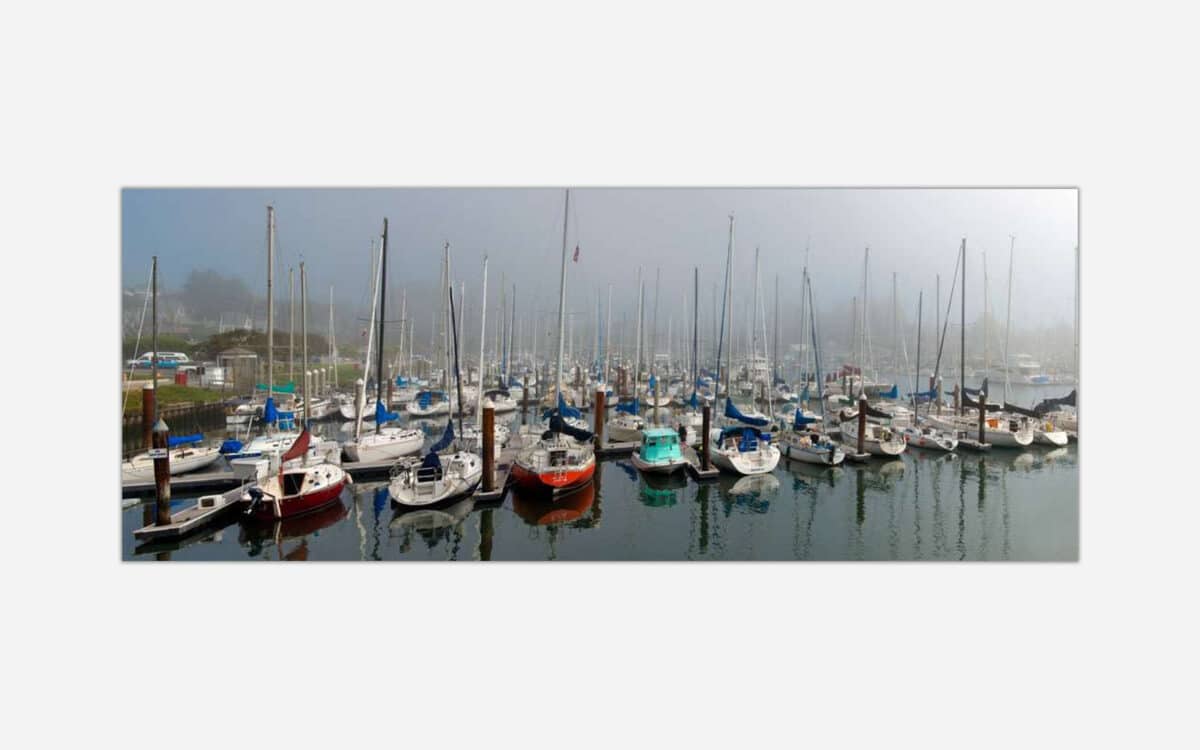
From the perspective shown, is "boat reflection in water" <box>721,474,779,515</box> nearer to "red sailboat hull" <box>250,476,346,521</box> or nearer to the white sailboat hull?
"red sailboat hull" <box>250,476,346,521</box>

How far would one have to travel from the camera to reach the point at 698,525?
453 inches

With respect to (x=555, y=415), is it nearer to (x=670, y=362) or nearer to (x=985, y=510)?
(x=985, y=510)

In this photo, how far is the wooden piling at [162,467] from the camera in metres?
9.32

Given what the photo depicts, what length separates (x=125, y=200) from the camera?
7.95 m

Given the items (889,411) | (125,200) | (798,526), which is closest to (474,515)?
(798,526)

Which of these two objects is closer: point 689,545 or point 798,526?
point 689,545

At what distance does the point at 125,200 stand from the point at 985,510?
56.5 feet

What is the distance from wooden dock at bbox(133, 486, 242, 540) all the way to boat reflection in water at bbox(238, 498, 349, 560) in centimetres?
48

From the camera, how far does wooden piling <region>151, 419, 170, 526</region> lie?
9320mm

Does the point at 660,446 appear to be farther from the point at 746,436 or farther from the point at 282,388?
the point at 282,388

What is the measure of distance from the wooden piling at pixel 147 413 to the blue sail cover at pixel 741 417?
15.0 metres

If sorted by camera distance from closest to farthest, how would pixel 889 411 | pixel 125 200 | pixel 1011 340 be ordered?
pixel 125 200, pixel 1011 340, pixel 889 411

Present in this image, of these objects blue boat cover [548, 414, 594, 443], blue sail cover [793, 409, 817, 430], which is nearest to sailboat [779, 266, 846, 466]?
blue sail cover [793, 409, 817, 430]

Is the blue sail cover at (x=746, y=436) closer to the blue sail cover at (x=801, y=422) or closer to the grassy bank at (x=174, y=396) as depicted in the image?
the blue sail cover at (x=801, y=422)
